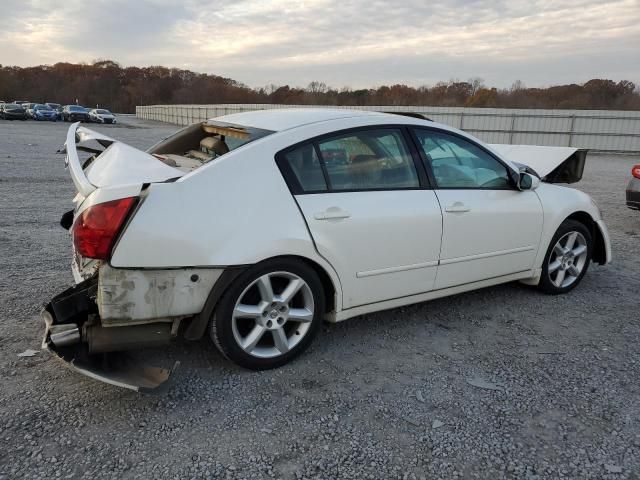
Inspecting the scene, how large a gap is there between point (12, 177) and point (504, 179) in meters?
10.6

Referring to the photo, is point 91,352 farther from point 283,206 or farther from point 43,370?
point 283,206

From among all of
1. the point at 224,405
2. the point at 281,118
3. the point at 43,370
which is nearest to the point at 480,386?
the point at 224,405

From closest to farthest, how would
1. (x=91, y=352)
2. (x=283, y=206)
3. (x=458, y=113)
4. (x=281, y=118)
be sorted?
(x=91, y=352)
(x=283, y=206)
(x=281, y=118)
(x=458, y=113)

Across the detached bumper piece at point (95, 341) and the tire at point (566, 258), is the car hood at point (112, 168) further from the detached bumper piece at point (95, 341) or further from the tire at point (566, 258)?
the tire at point (566, 258)

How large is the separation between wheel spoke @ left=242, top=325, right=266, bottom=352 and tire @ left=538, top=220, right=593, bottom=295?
106 inches

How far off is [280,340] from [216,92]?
9994 centimetres

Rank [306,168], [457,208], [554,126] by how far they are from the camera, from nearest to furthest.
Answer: [306,168] < [457,208] < [554,126]

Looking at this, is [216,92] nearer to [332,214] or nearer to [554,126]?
[554,126]

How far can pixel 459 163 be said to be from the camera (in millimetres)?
3945

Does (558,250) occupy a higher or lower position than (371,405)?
higher

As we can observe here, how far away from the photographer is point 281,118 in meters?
3.66

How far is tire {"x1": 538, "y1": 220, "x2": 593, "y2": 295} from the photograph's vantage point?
4543 millimetres

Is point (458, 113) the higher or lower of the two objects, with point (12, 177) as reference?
higher

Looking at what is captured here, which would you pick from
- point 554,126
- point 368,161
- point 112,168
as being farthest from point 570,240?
Result: point 554,126
